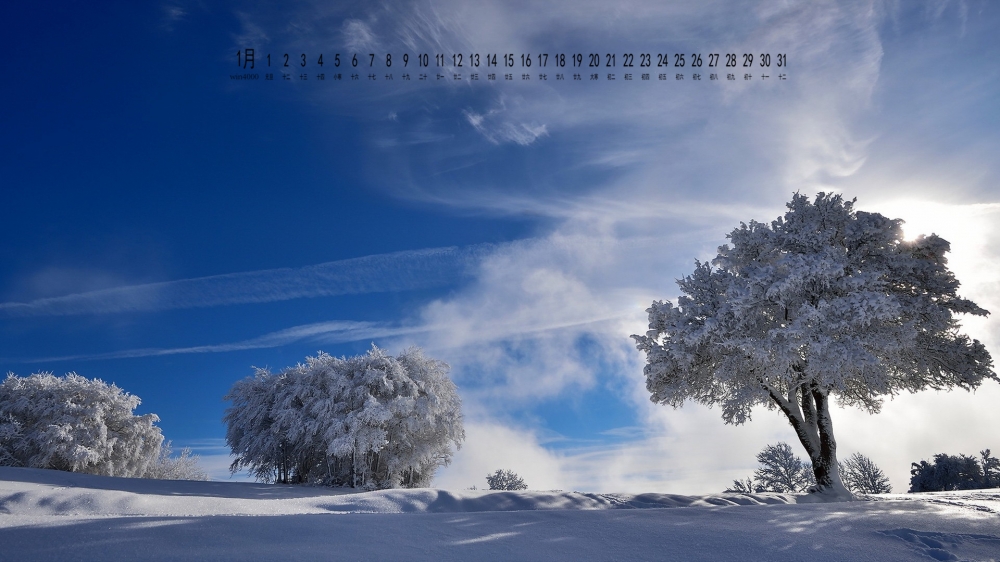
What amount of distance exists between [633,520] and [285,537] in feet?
14.7

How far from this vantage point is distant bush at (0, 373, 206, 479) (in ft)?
80.0

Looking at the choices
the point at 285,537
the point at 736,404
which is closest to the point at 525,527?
the point at 285,537

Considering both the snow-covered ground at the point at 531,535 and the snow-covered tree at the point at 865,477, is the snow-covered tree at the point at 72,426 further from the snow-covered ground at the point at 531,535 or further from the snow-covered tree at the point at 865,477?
the snow-covered tree at the point at 865,477

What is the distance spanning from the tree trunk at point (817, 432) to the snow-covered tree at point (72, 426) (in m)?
29.5

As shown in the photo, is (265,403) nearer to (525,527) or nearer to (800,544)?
(525,527)

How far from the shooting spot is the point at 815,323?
13.7 metres

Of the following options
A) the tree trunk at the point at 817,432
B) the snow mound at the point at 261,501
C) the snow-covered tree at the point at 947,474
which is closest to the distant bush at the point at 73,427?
the snow mound at the point at 261,501

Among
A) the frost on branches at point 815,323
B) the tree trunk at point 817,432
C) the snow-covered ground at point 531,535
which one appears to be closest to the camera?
the snow-covered ground at point 531,535

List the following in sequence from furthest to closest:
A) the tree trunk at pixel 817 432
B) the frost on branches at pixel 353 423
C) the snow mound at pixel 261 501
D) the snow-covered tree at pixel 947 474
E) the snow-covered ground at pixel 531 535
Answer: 1. the snow-covered tree at pixel 947 474
2. the frost on branches at pixel 353 423
3. the tree trunk at pixel 817 432
4. the snow mound at pixel 261 501
5. the snow-covered ground at pixel 531 535

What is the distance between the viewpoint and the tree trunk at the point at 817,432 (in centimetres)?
1509

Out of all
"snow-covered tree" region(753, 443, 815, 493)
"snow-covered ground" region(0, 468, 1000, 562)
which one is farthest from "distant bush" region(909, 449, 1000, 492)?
"snow-covered ground" region(0, 468, 1000, 562)

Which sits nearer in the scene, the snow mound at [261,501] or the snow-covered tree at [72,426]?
the snow mound at [261,501]

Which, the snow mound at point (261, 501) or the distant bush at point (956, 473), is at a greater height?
the snow mound at point (261, 501)

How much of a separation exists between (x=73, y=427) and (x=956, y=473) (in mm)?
44331
